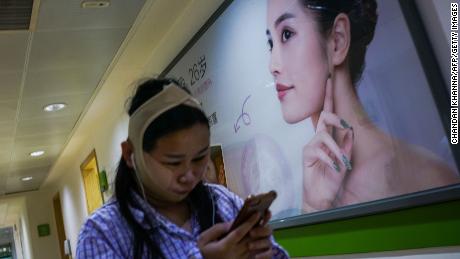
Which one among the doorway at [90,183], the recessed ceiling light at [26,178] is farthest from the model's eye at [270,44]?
the recessed ceiling light at [26,178]

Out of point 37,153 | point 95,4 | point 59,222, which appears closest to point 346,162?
point 95,4

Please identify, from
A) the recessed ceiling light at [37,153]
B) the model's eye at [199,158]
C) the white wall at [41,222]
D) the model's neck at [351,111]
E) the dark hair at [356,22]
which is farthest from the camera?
the white wall at [41,222]

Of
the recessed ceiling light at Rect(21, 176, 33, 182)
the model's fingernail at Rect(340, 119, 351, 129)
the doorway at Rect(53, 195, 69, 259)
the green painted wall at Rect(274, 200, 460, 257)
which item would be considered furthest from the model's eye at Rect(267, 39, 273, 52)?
the doorway at Rect(53, 195, 69, 259)

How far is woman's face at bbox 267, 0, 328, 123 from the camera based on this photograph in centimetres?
214

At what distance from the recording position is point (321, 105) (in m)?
2.15

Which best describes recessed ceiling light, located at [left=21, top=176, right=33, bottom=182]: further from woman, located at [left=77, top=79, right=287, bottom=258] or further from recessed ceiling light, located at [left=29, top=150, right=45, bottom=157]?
woman, located at [left=77, top=79, right=287, bottom=258]

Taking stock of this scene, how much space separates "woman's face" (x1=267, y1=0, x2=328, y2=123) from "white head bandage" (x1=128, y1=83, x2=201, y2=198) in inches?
45.9

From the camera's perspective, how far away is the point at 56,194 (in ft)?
33.8

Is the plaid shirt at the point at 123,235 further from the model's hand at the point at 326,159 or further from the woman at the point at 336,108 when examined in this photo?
the model's hand at the point at 326,159

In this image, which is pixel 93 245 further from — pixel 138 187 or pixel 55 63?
pixel 55 63

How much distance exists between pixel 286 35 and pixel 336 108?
0.47 meters

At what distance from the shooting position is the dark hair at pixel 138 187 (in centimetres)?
99

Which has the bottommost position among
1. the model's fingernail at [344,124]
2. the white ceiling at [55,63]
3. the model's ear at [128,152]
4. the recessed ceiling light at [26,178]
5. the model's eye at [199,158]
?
the model's eye at [199,158]

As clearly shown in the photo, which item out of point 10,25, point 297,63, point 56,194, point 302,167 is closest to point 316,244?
point 302,167
